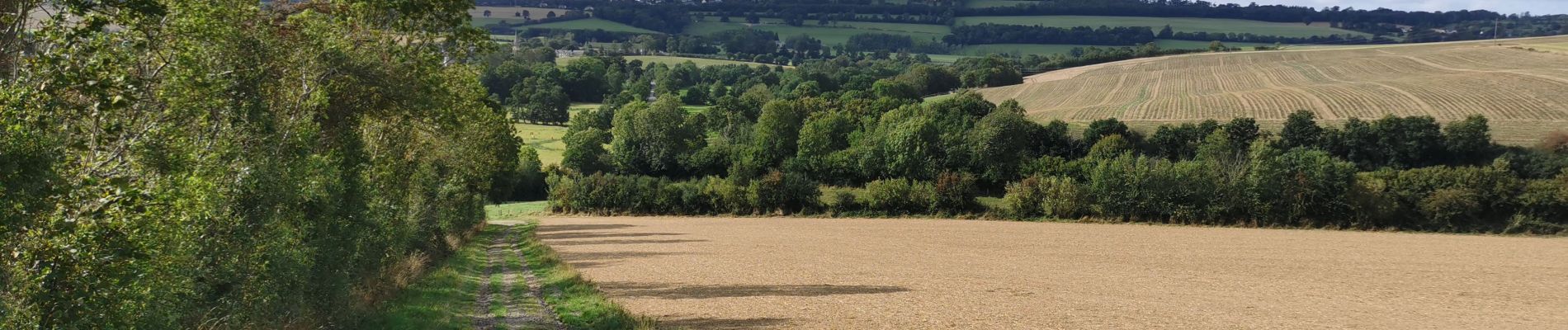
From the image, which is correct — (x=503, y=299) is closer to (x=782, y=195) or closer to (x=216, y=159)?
(x=216, y=159)

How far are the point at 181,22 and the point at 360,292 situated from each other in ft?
31.3

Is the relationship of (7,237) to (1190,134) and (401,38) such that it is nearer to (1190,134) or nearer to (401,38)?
(401,38)

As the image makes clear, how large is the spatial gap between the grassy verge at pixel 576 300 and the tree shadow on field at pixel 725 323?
73cm

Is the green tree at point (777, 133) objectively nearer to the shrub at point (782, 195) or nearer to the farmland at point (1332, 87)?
the shrub at point (782, 195)

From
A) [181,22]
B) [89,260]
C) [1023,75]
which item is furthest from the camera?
[1023,75]

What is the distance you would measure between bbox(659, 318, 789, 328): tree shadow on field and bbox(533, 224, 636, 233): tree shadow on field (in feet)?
129

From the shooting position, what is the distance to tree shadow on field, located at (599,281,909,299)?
30.0m

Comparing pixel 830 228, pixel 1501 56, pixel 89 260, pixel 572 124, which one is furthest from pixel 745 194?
pixel 1501 56

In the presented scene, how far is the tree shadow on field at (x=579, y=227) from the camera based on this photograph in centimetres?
6356

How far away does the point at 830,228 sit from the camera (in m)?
63.9

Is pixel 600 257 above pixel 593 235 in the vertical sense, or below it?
above

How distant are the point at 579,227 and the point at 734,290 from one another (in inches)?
1470

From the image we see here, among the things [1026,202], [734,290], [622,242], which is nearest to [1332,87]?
[1026,202]

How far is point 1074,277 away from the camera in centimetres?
3634
